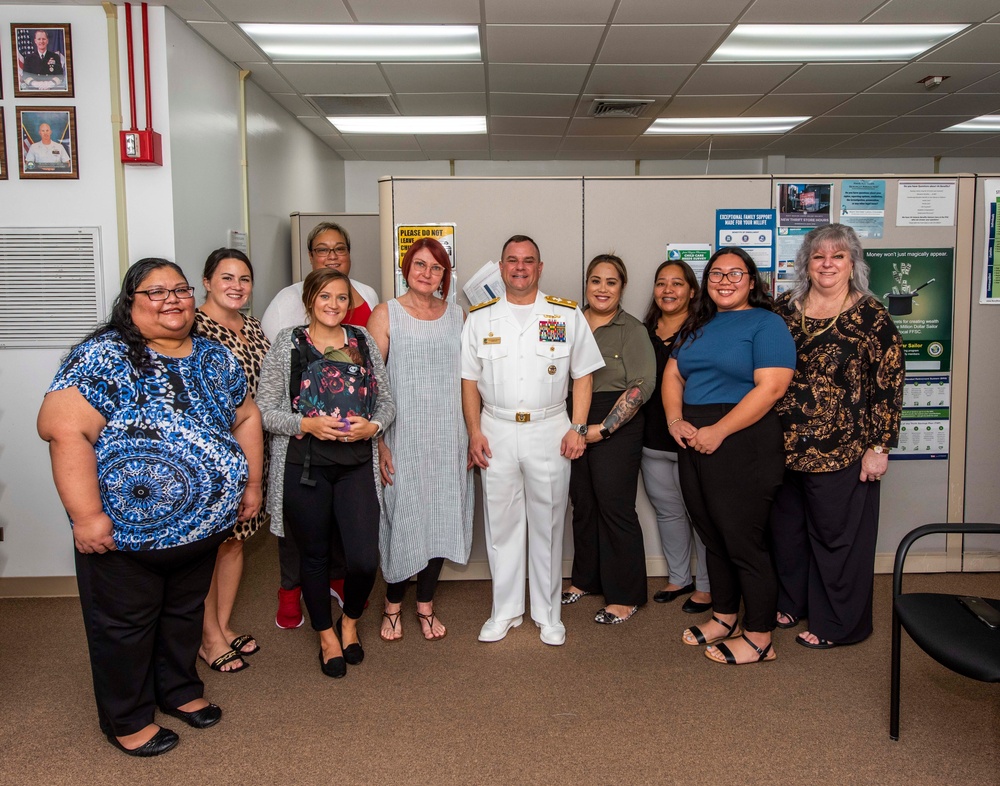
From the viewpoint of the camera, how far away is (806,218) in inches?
137

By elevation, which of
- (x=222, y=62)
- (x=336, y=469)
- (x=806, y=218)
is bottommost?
(x=336, y=469)

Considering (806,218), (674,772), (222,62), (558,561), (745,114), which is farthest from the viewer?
(745,114)

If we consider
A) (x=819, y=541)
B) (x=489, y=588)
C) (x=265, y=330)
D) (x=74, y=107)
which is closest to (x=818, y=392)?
(x=819, y=541)

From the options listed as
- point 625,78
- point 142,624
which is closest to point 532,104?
point 625,78

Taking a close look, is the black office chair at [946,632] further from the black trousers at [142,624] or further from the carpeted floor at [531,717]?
the black trousers at [142,624]

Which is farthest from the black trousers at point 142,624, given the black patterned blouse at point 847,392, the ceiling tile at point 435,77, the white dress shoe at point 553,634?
the ceiling tile at point 435,77

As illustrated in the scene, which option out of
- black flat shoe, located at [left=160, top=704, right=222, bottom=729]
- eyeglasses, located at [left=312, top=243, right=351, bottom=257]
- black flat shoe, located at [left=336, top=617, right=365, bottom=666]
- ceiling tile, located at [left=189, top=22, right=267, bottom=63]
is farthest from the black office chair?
ceiling tile, located at [left=189, top=22, right=267, bottom=63]

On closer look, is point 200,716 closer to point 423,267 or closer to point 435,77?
point 423,267

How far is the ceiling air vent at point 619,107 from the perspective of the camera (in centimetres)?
577

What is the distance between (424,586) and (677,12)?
343cm

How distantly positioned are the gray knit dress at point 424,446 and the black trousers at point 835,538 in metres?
1.38

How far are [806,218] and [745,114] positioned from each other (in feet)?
10.8

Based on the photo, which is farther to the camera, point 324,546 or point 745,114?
point 745,114

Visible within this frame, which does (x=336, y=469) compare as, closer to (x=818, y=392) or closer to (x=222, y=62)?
(x=818, y=392)
